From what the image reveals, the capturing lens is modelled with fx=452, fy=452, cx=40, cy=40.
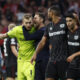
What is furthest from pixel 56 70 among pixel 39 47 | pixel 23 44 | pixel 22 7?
pixel 22 7

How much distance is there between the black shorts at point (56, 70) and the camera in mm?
9781

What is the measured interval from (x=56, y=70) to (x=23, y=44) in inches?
41.9

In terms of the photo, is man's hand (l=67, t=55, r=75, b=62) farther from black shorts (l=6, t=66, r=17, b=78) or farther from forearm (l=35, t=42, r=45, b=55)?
black shorts (l=6, t=66, r=17, b=78)

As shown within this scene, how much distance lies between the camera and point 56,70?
983cm

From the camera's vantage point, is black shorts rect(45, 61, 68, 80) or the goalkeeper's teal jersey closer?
black shorts rect(45, 61, 68, 80)

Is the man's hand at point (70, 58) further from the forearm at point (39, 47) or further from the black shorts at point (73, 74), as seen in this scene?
the forearm at point (39, 47)

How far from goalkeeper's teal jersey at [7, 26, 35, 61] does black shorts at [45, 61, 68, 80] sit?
740mm

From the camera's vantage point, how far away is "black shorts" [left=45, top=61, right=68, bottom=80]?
9.78m

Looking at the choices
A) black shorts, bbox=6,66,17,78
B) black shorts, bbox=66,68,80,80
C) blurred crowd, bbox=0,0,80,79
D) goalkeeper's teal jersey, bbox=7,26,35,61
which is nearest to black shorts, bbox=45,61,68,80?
black shorts, bbox=66,68,80,80

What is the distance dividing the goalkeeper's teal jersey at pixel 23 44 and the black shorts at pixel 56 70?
74 centimetres

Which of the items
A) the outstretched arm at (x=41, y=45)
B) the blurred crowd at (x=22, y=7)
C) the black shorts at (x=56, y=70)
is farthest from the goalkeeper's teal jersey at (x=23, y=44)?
the blurred crowd at (x=22, y=7)

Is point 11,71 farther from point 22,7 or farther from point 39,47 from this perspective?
point 22,7

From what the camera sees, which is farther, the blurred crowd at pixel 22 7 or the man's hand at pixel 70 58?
the blurred crowd at pixel 22 7

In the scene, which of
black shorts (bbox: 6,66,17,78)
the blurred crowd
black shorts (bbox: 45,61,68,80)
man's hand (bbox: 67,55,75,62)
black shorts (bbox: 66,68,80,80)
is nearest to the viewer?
man's hand (bbox: 67,55,75,62)
